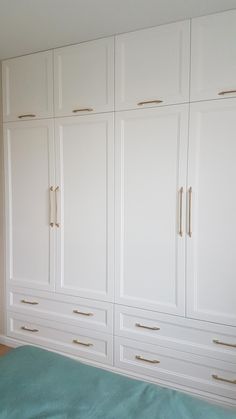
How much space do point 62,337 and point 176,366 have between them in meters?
0.95

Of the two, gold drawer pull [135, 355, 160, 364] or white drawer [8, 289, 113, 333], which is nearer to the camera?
gold drawer pull [135, 355, 160, 364]

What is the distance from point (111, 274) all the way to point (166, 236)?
51cm

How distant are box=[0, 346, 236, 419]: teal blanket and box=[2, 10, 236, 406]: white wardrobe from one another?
846mm

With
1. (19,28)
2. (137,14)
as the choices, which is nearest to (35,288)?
(19,28)

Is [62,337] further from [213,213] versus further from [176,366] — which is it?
[213,213]

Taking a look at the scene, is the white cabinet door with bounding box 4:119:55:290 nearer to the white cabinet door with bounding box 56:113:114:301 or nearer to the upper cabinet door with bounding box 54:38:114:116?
the white cabinet door with bounding box 56:113:114:301

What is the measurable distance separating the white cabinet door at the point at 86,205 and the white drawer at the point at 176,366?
420mm

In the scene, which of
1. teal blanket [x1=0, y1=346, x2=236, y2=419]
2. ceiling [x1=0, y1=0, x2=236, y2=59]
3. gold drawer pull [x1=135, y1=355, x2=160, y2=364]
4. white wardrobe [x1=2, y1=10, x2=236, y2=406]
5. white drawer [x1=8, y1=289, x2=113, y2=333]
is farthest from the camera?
white drawer [x1=8, y1=289, x2=113, y2=333]

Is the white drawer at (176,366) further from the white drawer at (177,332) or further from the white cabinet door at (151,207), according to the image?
the white cabinet door at (151,207)

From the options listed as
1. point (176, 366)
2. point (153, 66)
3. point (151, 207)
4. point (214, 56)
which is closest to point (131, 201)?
point (151, 207)

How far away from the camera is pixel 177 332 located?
2072 mm

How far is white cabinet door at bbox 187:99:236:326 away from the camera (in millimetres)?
1880

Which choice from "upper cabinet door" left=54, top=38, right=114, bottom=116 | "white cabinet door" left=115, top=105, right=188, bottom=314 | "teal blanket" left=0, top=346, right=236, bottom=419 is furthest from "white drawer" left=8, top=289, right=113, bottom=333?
"upper cabinet door" left=54, top=38, right=114, bottom=116

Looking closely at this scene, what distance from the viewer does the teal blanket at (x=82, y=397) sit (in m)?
1.11
